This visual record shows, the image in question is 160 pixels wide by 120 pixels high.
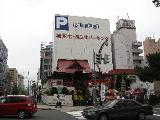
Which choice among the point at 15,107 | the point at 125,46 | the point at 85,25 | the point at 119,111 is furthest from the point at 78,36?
the point at 119,111

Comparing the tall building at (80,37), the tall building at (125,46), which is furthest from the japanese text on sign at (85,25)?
the tall building at (125,46)

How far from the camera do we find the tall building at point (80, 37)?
76.2m

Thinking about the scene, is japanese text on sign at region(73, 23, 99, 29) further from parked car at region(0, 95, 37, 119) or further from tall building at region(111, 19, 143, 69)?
parked car at region(0, 95, 37, 119)

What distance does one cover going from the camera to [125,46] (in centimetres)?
10300

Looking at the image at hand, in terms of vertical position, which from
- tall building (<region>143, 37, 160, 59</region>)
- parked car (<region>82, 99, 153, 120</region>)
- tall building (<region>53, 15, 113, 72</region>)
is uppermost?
tall building (<region>143, 37, 160, 59</region>)

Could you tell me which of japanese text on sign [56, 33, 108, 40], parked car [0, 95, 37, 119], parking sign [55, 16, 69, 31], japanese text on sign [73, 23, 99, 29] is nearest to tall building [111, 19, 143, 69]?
japanese text on sign [73, 23, 99, 29]

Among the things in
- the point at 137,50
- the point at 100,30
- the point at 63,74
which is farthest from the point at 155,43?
the point at 63,74

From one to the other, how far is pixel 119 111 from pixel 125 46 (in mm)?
81530

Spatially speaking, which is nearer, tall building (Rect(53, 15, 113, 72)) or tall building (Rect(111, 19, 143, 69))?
tall building (Rect(53, 15, 113, 72))

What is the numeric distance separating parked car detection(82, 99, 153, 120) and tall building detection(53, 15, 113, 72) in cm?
5232

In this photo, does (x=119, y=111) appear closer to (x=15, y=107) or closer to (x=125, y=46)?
(x=15, y=107)

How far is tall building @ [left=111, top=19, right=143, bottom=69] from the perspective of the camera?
10088 centimetres

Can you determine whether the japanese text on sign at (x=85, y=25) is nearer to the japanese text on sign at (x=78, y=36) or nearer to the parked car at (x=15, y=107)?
the japanese text on sign at (x=78, y=36)

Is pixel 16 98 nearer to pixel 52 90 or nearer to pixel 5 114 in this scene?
pixel 5 114
